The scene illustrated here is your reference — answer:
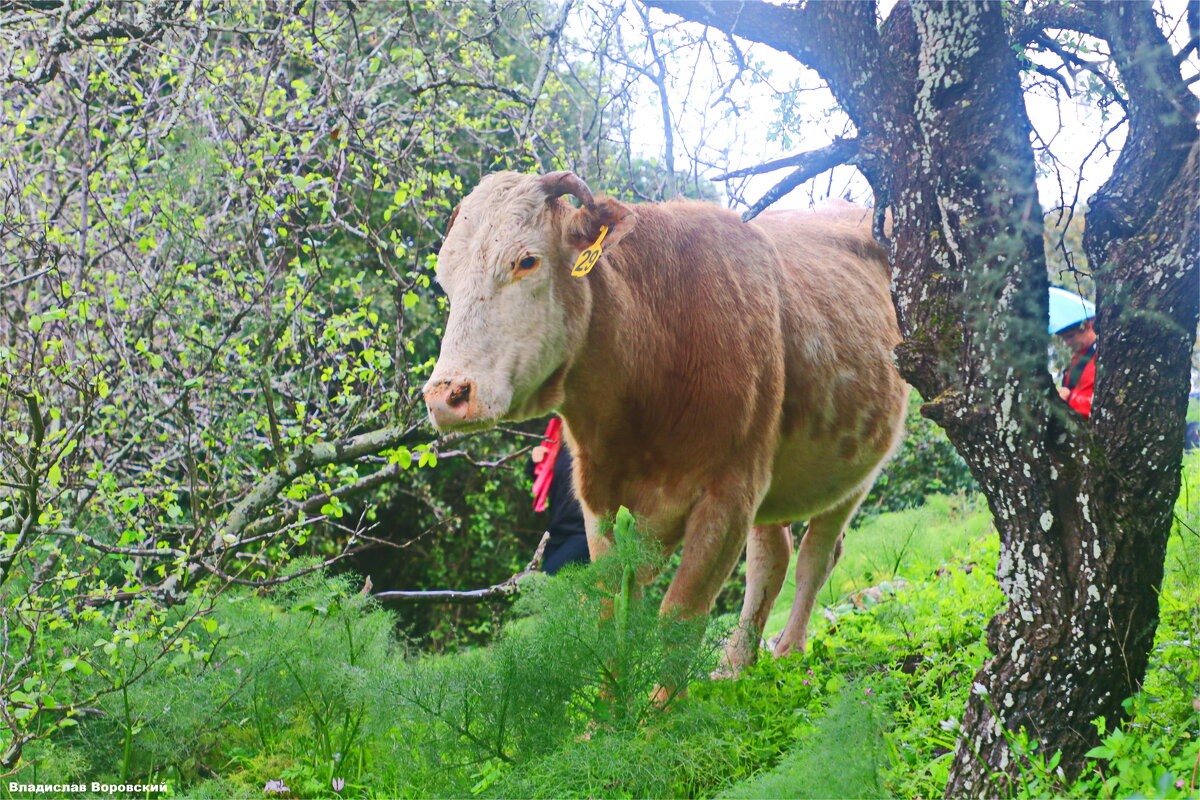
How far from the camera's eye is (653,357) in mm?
4242

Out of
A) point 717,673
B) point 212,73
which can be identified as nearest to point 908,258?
point 717,673

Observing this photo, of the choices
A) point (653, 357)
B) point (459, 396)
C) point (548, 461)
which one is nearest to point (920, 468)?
point (548, 461)

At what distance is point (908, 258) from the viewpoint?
3.17 meters

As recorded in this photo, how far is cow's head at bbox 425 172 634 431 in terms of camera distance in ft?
12.1

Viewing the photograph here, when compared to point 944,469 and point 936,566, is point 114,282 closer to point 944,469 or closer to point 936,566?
point 936,566

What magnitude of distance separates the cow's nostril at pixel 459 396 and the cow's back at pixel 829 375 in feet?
5.43

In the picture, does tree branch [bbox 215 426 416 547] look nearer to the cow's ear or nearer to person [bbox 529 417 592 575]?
the cow's ear

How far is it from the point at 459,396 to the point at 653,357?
0.98 metres

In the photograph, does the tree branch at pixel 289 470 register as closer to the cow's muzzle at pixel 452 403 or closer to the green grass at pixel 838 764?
the cow's muzzle at pixel 452 403

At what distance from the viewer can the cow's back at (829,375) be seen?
15.5 ft

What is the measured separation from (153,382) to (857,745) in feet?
13.1

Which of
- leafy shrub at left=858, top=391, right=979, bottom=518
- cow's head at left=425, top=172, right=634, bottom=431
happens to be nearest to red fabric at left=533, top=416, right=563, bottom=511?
cow's head at left=425, top=172, right=634, bottom=431

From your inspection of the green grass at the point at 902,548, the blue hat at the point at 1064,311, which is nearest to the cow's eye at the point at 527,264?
the green grass at the point at 902,548

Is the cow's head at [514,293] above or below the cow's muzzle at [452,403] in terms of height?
above
